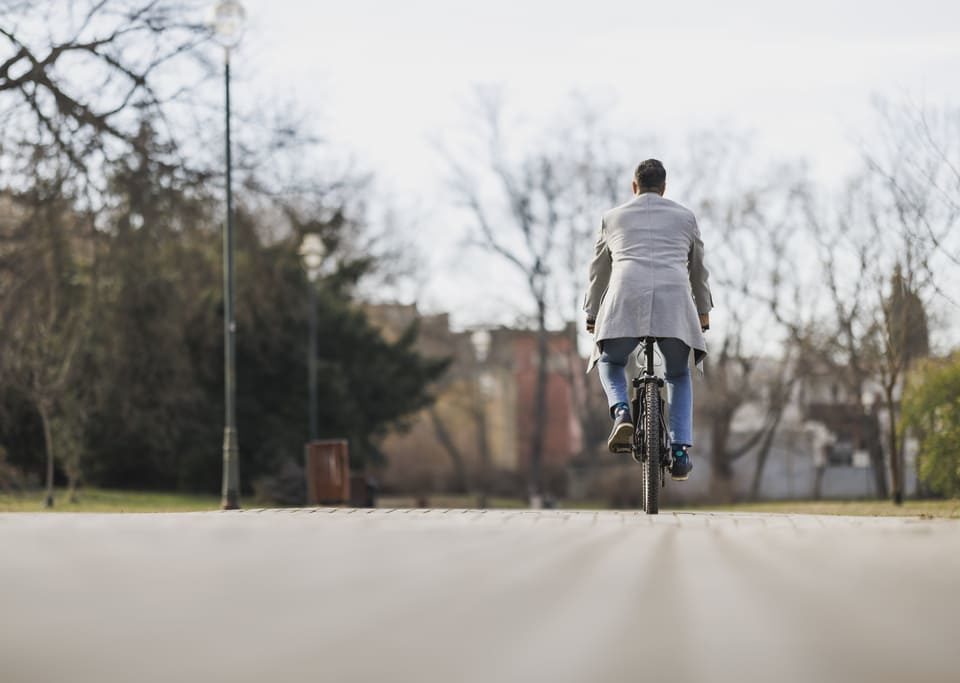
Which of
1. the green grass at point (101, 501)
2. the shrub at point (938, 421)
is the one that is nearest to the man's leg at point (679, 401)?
the shrub at point (938, 421)

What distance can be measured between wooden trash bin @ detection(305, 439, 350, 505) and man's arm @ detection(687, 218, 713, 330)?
14.0 m

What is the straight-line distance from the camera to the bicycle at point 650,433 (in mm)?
9047

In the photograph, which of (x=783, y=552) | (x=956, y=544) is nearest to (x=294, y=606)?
(x=783, y=552)

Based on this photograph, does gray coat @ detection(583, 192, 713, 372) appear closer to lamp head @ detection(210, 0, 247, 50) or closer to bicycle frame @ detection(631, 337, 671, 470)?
bicycle frame @ detection(631, 337, 671, 470)

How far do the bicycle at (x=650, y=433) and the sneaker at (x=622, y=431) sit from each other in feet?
0.20

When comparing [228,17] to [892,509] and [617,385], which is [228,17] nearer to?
[892,509]

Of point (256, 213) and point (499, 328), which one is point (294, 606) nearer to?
point (256, 213)

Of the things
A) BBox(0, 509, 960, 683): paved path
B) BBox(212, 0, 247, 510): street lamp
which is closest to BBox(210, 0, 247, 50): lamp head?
BBox(212, 0, 247, 510): street lamp

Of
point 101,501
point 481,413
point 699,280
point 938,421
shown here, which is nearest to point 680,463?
point 699,280

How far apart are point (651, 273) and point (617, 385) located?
2.41 ft

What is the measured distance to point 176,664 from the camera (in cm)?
434

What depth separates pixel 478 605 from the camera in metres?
5.07

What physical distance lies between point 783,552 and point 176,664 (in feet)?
9.06

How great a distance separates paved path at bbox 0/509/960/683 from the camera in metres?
4.29
